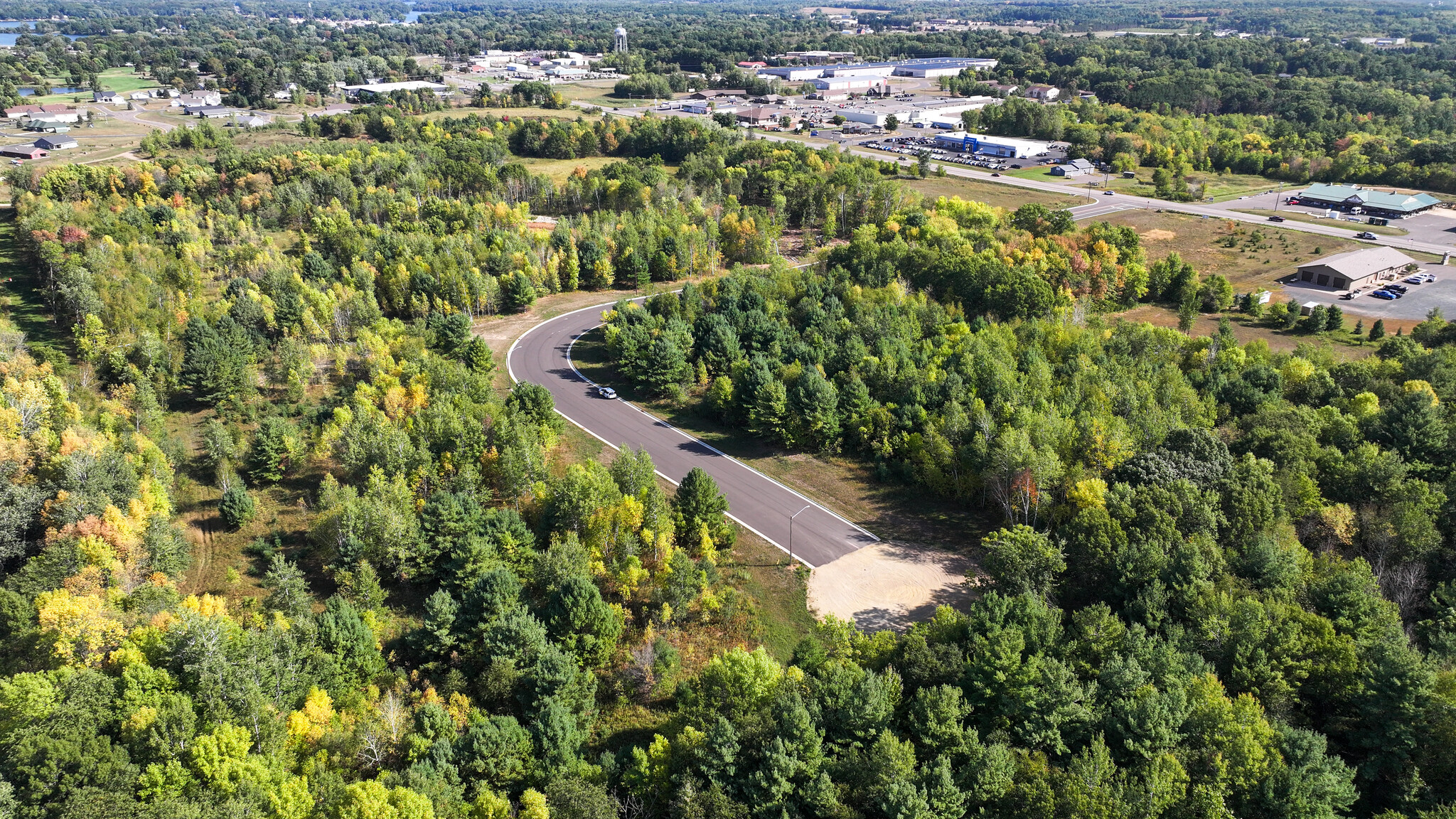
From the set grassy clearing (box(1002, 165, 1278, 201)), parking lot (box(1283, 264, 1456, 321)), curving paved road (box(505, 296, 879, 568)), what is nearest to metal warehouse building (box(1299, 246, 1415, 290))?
parking lot (box(1283, 264, 1456, 321))

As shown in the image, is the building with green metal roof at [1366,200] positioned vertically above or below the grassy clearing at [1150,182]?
below

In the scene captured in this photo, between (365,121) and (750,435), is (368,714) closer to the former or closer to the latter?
(750,435)

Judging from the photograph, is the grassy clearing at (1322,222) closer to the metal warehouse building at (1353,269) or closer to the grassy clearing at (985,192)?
the metal warehouse building at (1353,269)

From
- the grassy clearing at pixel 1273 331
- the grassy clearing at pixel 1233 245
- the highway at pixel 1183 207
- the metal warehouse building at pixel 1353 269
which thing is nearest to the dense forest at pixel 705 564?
the grassy clearing at pixel 1273 331

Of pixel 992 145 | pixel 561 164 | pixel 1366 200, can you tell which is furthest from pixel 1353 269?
pixel 561 164

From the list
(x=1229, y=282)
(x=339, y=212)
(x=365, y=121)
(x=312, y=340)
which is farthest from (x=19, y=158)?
(x=1229, y=282)

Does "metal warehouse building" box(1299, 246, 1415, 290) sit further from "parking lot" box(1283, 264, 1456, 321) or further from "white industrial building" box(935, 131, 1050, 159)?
"white industrial building" box(935, 131, 1050, 159)

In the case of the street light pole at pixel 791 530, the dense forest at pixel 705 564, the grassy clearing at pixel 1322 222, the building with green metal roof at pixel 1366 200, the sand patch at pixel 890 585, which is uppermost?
the building with green metal roof at pixel 1366 200
